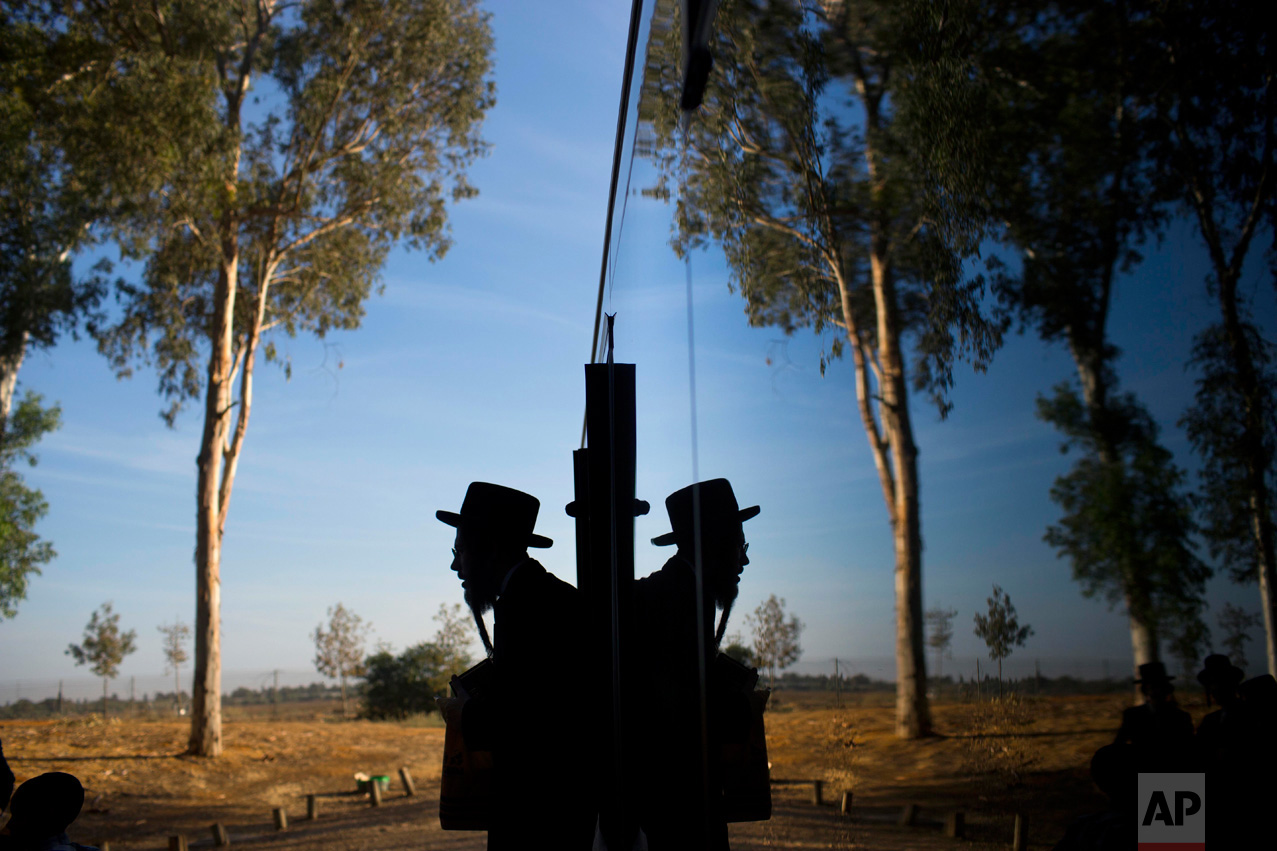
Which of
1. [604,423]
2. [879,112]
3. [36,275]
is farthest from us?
[36,275]

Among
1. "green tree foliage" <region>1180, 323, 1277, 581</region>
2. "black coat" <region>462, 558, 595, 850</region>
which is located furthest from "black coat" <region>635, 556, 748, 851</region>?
"green tree foliage" <region>1180, 323, 1277, 581</region>

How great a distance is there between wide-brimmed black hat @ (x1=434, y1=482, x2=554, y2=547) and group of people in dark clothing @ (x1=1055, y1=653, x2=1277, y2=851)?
183 centimetres

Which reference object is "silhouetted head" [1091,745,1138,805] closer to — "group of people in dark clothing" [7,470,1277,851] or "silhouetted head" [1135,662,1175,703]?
"silhouetted head" [1135,662,1175,703]

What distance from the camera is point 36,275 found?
14375mm

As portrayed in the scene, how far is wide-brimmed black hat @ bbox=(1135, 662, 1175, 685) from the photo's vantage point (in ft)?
1.07

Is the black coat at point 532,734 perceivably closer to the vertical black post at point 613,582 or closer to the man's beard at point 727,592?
the vertical black post at point 613,582

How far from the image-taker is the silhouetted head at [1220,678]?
299 millimetres

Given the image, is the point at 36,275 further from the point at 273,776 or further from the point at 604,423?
the point at 604,423

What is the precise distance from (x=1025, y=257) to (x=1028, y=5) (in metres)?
0.11

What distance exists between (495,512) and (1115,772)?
1.85 m

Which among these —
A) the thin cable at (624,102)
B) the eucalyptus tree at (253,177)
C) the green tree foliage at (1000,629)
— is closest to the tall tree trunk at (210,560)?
the eucalyptus tree at (253,177)

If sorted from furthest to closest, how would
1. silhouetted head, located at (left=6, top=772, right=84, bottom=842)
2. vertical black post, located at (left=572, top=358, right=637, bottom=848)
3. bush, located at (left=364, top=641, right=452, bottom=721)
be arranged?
1. bush, located at (left=364, top=641, right=452, bottom=721)
2. silhouetted head, located at (left=6, top=772, right=84, bottom=842)
3. vertical black post, located at (left=572, top=358, right=637, bottom=848)

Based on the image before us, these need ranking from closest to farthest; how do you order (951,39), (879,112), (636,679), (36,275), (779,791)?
(951,39) < (879,112) < (779,791) < (636,679) < (36,275)

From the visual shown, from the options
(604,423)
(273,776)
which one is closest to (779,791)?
(604,423)
